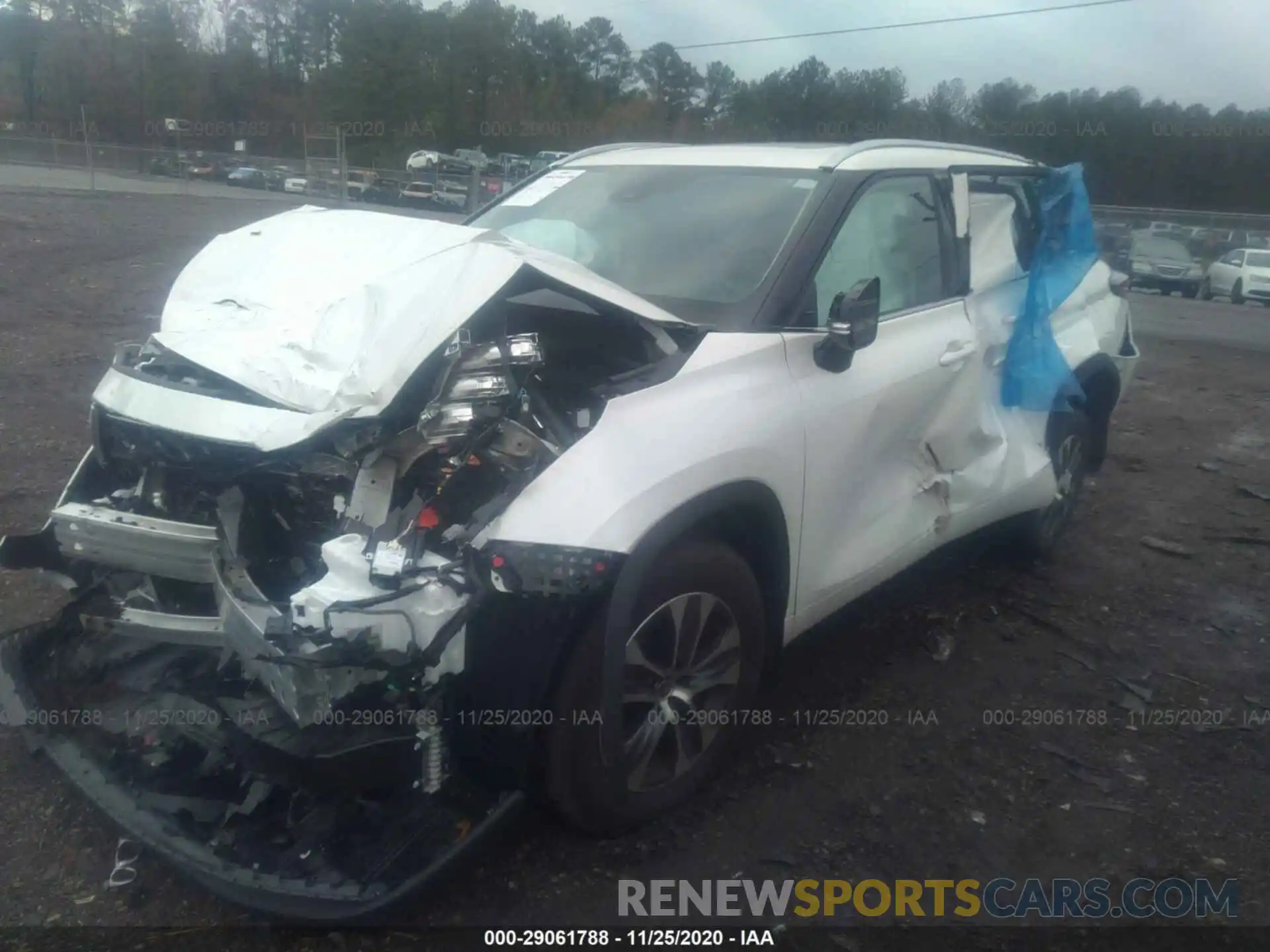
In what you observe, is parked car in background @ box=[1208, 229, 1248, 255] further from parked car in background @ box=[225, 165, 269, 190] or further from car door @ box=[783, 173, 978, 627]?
parked car in background @ box=[225, 165, 269, 190]

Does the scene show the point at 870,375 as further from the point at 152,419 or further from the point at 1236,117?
the point at 1236,117

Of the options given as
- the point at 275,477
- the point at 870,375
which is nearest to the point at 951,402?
the point at 870,375

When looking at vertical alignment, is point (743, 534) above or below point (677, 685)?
above

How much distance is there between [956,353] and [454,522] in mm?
2254

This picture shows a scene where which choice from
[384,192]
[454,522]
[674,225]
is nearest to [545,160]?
[384,192]

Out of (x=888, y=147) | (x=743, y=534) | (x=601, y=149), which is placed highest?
(x=888, y=147)

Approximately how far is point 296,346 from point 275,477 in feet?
1.23

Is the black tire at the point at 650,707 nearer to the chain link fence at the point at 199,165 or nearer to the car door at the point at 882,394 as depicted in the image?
the car door at the point at 882,394

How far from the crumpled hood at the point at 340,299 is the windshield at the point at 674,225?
0.47 m

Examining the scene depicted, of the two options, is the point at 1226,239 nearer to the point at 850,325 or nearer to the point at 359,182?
the point at 359,182

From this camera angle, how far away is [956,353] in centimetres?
405

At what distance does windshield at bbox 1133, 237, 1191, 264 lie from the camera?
2316 centimetres

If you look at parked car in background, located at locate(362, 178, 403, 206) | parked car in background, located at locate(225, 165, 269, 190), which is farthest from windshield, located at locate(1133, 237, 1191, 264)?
parked car in background, located at locate(225, 165, 269, 190)

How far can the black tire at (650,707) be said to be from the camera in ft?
8.64
